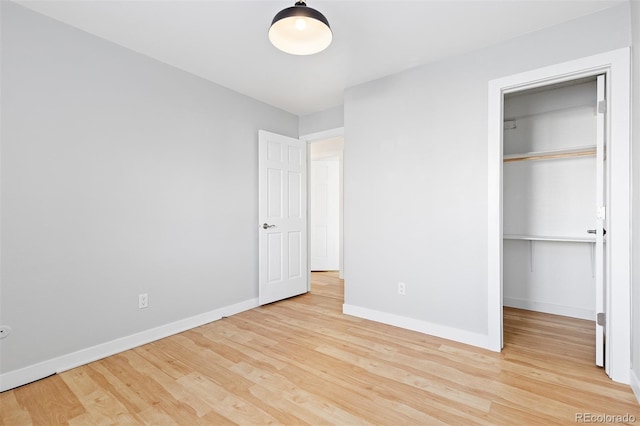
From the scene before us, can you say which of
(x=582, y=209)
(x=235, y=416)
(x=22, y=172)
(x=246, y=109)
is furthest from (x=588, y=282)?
(x=22, y=172)

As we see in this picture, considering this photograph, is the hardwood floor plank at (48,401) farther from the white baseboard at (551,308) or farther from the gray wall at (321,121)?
the white baseboard at (551,308)

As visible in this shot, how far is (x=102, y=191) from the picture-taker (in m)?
2.41

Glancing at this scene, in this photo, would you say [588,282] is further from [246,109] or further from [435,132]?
[246,109]

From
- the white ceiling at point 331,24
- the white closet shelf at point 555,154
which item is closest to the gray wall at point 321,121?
the white ceiling at point 331,24

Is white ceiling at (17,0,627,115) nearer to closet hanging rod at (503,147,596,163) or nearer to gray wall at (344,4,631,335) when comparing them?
gray wall at (344,4,631,335)

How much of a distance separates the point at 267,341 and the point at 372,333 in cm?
100

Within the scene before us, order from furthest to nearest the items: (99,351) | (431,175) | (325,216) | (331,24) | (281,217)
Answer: (325,216) → (281,217) → (431,175) → (99,351) → (331,24)

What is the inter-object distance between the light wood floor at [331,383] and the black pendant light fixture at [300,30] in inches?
88.1

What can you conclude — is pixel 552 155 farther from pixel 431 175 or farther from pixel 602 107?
pixel 431 175

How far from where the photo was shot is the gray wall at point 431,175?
240 cm

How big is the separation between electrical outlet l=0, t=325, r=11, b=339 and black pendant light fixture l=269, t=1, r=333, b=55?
8.38ft

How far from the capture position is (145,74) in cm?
269

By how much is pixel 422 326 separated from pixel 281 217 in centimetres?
213

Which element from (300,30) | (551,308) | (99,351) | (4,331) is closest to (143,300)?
(99,351)
